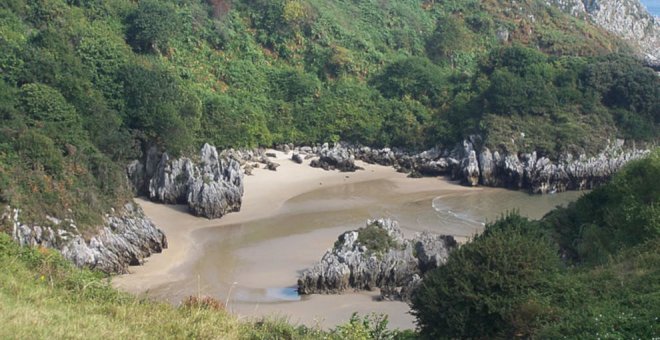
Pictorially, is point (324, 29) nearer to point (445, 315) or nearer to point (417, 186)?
point (417, 186)

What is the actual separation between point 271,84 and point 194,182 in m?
17.4

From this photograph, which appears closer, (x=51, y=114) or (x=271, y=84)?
(x=51, y=114)

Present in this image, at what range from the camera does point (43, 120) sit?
94.0 feet

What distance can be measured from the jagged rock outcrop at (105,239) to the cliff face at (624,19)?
57.6 m

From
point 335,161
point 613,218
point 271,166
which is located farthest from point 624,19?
point 613,218

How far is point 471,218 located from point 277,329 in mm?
23360

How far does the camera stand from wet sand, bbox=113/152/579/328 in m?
23.1

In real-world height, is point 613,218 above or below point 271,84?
below

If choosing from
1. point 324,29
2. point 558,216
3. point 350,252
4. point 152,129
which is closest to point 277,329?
point 350,252

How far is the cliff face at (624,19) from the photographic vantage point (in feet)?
255

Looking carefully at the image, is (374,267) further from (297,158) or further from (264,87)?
(264,87)

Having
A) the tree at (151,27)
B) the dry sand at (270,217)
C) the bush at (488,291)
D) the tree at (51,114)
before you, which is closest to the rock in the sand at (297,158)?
the dry sand at (270,217)

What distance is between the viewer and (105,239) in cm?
2572

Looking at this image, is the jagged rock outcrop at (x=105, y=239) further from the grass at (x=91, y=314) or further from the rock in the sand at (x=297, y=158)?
the rock in the sand at (x=297, y=158)
